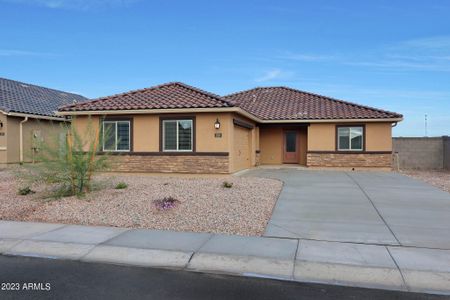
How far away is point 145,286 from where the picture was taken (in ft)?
17.1

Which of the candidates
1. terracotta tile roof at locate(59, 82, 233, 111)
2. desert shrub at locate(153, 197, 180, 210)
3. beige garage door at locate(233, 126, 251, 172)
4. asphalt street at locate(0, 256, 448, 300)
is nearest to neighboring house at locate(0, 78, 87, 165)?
terracotta tile roof at locate(59, 82, 233, 111)

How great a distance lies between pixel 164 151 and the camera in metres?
17.2

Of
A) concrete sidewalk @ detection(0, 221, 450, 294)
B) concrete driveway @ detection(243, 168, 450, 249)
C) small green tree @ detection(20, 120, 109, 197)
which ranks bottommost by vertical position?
concrete sidewalk @ detection(0, 221, 450, 294)

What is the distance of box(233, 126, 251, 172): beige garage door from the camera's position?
18.4m

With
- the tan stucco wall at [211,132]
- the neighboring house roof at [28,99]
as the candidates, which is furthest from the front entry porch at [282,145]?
the neighboring house roof at [28,99]

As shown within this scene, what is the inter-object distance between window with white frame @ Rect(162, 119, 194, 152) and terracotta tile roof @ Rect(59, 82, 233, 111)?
32.2 inches

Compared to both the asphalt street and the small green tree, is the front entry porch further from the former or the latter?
the asphalt street

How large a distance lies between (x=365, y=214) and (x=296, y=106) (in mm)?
15410

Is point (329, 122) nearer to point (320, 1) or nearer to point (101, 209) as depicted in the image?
point (320, 1)

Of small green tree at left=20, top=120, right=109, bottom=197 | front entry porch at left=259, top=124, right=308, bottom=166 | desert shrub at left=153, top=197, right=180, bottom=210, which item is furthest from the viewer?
front entry porch at left=259, top=124, right=308, bottom=166

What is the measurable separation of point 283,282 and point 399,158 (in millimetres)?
22149

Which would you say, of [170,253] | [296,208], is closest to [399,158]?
[296,208]

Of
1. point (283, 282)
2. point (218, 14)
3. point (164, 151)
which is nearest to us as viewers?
point (283, 282)

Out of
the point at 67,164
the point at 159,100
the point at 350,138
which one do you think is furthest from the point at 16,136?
the point at 350,138
